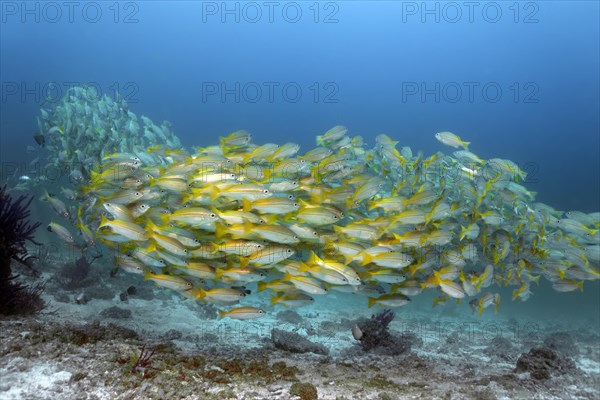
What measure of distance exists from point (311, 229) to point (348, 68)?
85.2 meters

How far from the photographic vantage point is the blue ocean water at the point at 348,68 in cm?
5184

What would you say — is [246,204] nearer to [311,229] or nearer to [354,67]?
[311,229]

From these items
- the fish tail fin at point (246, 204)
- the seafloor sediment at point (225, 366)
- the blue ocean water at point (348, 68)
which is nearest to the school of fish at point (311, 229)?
the fish tail fin at point (246, 204)

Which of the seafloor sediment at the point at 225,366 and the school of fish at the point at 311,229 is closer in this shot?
the seafloor sediment at the point at 225,366

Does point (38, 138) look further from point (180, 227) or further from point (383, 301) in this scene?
point (383, 301)

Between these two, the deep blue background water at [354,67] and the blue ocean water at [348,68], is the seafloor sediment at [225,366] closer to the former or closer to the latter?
the blue ocean water at [348,68]

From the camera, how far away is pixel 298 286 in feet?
16.5

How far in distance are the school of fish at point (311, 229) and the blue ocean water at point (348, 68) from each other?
134 ft

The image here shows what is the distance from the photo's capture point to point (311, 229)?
5.08m

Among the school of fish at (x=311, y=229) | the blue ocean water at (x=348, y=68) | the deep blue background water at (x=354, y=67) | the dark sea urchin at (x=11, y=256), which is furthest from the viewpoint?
the deep blue background water at (x=354, y=67)

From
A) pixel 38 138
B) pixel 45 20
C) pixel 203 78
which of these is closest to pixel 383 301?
pixel 38 138

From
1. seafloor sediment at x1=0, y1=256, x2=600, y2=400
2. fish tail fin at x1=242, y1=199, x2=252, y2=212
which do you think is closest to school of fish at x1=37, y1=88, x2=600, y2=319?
fish tail fin at x1=242, y1=199, x2=252, y2=212

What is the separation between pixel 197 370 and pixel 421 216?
3537 mm

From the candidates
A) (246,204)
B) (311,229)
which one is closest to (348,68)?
(311,229)
